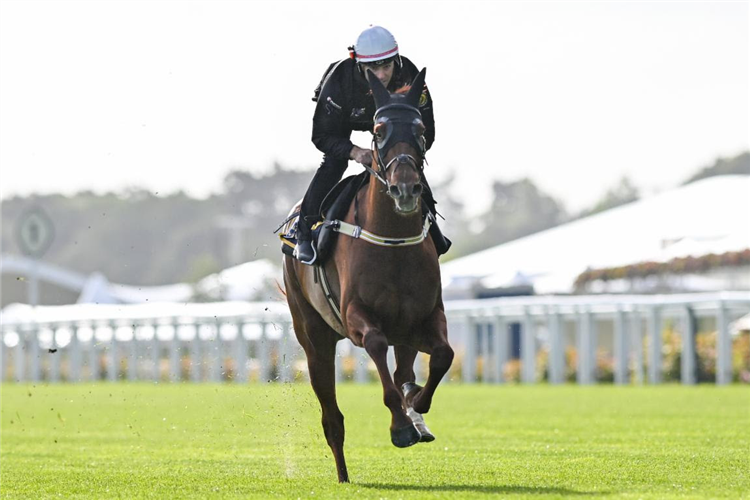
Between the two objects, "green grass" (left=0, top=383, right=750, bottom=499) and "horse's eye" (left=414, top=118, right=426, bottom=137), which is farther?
"green grass" (left=0, top=383, right=750, bottom=499)

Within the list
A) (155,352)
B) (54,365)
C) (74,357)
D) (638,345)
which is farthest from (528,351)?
(54,365)

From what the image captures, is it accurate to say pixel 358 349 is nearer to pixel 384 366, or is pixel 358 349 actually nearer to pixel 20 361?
pixel 20 361

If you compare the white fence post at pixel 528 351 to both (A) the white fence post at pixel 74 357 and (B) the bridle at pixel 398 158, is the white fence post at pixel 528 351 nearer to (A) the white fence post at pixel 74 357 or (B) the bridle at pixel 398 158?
(A) the white fence post at pixel 74 357

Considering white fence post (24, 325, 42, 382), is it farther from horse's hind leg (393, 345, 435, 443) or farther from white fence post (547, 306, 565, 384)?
horse's hind leg (393, 345, 435, 443)

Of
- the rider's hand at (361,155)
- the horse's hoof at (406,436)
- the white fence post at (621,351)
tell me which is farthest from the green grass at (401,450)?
the white fence post at (621,351)

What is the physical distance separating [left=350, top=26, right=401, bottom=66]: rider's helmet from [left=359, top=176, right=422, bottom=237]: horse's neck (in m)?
0.84

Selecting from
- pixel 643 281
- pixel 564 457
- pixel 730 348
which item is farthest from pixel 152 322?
pixel 564 457

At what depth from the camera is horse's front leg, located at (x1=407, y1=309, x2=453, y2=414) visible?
33.6 feet

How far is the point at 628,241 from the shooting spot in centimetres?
3419

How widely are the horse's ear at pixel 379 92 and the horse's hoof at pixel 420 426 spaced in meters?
1.91

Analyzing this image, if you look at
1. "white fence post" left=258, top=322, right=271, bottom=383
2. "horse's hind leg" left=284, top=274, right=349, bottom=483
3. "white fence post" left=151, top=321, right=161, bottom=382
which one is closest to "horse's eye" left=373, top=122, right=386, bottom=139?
"horse's hind leg" left=284, top=274, right=349, bottom=483

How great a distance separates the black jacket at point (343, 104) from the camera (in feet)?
36.8

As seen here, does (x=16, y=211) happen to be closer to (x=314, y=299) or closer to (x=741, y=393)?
(x=741, y=393)

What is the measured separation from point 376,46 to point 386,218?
47.8 inches
